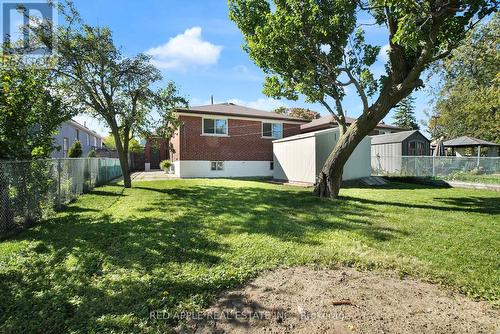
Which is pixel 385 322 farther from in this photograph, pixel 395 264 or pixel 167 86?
pixel 167 86

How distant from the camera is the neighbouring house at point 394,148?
21.3 metres

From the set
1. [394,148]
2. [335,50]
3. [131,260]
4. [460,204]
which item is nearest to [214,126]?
[335,50]

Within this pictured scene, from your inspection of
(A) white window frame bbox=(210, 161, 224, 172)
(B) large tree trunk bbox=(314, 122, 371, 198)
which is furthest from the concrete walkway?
(B) large tree trunk bbox=(314, 122, 371, 198)

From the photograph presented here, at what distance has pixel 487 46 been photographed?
1606 centimetres

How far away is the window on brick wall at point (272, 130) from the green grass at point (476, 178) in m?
11.2

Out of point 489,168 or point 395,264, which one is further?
point 489,168

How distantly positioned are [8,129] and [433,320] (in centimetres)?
786

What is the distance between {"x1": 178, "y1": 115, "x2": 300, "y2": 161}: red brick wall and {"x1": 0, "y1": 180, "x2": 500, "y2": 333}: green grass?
11521 mm

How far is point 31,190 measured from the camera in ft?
21.7

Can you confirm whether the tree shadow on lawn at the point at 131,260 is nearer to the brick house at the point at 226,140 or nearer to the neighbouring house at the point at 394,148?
the brick house at the point at 226,140

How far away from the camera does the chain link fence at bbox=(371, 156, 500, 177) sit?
572 inches

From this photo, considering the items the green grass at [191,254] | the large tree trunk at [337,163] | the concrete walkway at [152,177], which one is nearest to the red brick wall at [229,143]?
the concrete walkway at [152,177]

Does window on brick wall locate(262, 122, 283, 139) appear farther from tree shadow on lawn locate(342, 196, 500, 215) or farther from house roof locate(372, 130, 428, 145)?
tree shadow on lawn locate(342, 196, 500, 215)

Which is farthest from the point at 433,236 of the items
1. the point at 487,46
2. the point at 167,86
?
the point at 487,46
